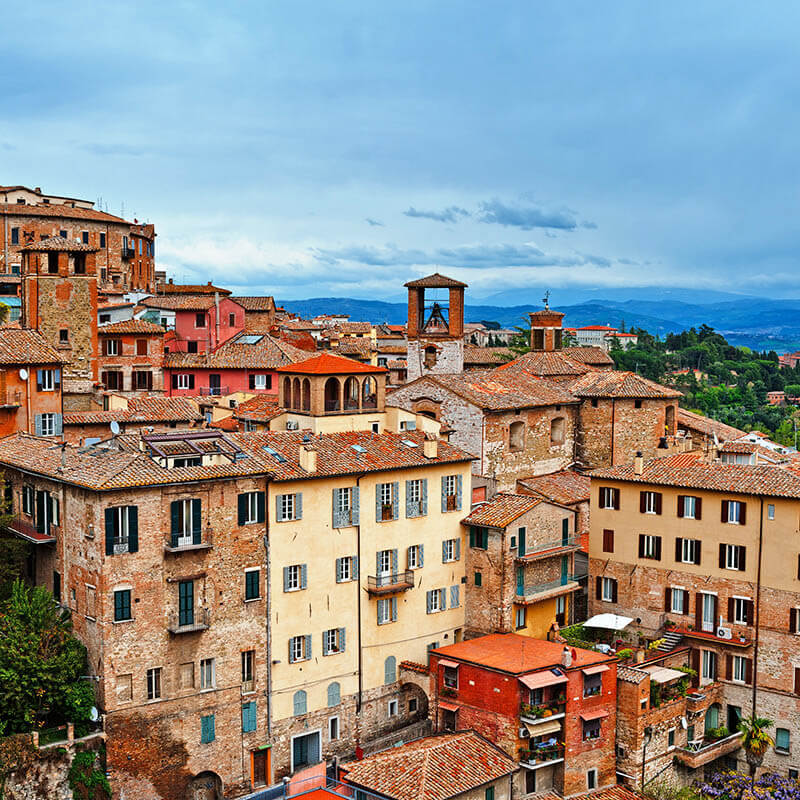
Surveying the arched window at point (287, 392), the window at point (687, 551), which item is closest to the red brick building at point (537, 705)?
the window at point (687, 551)

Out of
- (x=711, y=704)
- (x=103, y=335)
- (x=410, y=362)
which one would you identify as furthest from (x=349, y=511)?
(x=103, y=335)

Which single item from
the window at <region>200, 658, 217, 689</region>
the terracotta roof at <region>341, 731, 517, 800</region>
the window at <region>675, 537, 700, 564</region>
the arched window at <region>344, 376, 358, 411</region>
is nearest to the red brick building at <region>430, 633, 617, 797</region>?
the terracotta roof at <region>341, 731, 517, 800</region>

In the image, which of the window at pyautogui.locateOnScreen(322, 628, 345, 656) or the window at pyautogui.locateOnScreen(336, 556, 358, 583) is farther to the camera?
the window at pyautogui.locateOnScreen(336, 556, 358, 583)

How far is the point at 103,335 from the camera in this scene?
61.6 metres

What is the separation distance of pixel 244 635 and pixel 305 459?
21.7 ft

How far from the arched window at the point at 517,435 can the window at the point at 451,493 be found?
424 inches

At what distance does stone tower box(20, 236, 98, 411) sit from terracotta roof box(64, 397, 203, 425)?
6.35 metres

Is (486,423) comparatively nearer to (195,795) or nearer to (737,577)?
(737,577)

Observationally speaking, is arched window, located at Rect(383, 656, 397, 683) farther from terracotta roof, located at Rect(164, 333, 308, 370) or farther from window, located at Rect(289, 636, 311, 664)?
terracotta roof, located at Rect(164, 333, 308, 370)

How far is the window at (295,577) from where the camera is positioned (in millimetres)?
37516

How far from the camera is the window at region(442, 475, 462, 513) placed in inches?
1683

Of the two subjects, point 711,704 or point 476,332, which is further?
point 476,332

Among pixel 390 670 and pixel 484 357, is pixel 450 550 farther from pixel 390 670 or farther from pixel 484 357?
pixel 484 357

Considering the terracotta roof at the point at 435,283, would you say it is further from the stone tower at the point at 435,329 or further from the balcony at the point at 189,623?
the balcony at the point at 189,623
